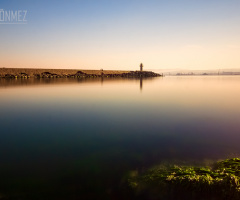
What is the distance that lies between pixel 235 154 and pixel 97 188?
6.72 m

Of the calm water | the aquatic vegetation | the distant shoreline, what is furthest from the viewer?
the distant shoreline

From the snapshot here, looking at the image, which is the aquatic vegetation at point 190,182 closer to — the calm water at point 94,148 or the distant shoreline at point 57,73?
the calm water at point 94,148

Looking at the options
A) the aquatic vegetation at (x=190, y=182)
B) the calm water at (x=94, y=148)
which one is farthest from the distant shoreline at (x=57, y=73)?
the aquatic vegetation at (x=190, y=182)

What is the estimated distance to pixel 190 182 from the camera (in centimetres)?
539

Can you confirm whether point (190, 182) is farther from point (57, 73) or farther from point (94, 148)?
point (57, 73)

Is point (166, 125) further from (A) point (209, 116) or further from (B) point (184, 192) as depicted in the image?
(B) point (184, 192)

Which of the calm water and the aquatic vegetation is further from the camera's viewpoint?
the calm water

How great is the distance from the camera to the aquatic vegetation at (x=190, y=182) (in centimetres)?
501

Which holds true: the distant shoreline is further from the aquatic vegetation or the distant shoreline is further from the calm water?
the aquatic vegetation

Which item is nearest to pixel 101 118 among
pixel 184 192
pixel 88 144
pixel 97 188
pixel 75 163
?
pixel 88 144

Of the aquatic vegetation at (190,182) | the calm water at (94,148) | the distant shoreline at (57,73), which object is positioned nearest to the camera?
the aquatic vegetation at (190,182)

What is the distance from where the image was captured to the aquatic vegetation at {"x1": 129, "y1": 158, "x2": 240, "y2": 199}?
501cm

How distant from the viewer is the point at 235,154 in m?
7.45

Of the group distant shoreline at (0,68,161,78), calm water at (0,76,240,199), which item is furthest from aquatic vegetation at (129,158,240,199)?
distant shoreline at (0,68,161,78)
